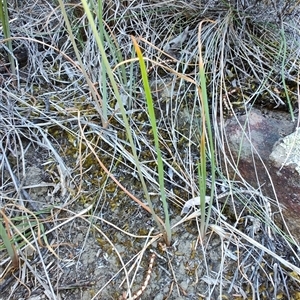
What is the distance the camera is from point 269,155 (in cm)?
78

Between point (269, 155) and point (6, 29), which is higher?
point (6, 29)

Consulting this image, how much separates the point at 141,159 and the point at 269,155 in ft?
0.94

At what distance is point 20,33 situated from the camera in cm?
109

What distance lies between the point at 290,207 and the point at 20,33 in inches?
35.4

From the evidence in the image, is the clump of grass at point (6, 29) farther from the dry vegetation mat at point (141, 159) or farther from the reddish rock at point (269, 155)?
the reddish rock at point (269, 155)

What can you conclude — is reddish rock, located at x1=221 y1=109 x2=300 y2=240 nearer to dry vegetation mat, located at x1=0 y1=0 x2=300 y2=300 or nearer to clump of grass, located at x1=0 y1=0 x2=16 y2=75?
dry vegetation mat, located at x1=0 y1=0 x2=300 y2=300

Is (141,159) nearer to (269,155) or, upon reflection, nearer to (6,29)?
(269,155)

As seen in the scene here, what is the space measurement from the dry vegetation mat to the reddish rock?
0.02 m

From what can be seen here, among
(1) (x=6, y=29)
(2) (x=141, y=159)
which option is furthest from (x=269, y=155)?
(1) (x=6, y=29)

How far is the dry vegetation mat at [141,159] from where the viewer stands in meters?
0.67

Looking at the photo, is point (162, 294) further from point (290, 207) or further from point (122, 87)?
point (122, 87)

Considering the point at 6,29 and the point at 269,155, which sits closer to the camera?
the point at 269,155

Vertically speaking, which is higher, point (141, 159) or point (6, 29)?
point (6, 29)

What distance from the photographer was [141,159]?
844 mm
